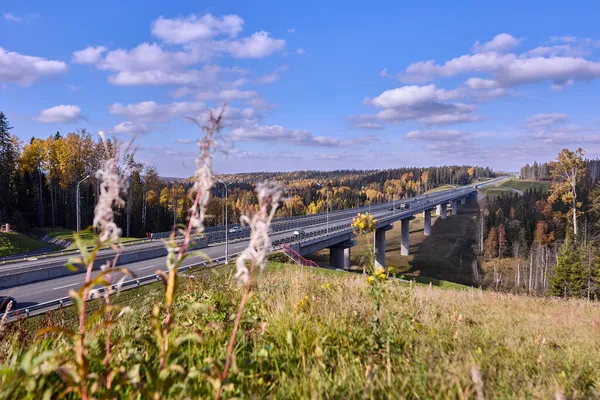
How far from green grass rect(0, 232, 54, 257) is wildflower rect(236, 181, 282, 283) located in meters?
44.0

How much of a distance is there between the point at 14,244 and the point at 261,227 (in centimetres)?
4716

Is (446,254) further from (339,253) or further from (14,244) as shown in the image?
(14,244)

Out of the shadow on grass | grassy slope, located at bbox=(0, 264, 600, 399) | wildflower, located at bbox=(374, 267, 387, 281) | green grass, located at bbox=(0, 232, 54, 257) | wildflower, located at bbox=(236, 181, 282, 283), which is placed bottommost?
the shadow on grass

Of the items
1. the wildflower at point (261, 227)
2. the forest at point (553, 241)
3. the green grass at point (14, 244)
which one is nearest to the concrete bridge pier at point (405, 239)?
the forest at point (553, 241)

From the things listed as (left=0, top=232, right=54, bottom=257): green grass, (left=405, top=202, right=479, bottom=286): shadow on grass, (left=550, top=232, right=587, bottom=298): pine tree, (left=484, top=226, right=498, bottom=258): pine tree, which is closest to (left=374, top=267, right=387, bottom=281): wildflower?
(left=550, top=232, right=587, bottom=298): pine tree

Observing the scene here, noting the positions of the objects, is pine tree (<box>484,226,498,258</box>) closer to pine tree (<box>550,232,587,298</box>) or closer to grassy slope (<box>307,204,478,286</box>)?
grassy slope (<box>307,204,478,286</box>)

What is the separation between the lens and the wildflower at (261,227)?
197cm

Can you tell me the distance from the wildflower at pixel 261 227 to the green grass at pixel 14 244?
44.0 m

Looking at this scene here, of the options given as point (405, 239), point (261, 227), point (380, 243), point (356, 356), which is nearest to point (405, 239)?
point (405, 239)

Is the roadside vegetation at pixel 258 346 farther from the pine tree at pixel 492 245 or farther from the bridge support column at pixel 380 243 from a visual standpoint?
the pine tree at pixel 492 245

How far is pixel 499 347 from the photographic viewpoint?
4.35 meters

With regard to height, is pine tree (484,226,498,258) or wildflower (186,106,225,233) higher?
wildflower (186,106,225,233)

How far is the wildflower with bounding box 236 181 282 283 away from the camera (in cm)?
197

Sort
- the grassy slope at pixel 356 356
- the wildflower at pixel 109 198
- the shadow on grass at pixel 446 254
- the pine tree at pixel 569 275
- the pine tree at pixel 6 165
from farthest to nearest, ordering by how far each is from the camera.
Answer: the shadow on grass at pixel 446 254
the pine tree at pixel 6 165
the pine tree at pixel 569 275
the grassy slope at pixel 356 356
the wildflower at pixel 109 198
